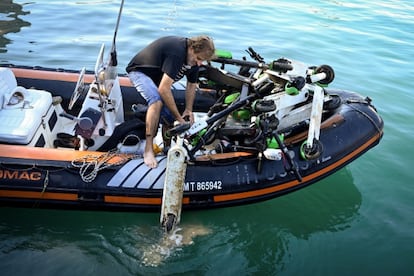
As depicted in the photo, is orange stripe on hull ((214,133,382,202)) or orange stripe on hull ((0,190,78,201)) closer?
orange stripe on hull ((0,190,78,201))

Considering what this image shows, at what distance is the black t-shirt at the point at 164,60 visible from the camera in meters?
4.12

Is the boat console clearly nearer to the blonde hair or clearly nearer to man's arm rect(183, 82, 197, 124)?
man's arm rect(183, 82, 197, 124)

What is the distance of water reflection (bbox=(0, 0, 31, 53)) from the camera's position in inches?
323

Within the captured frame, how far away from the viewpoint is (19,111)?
422cm

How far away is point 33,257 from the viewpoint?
12.6ft

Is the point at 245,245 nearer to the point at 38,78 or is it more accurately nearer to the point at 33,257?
the point at 33,257

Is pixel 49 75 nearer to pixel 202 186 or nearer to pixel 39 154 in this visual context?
pixel 39 154

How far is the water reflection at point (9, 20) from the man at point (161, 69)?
4.51 meters

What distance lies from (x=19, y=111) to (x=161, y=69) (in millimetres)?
1384

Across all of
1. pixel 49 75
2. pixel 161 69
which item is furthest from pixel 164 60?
pixel 49 75

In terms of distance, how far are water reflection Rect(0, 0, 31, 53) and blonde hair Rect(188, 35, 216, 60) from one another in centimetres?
504

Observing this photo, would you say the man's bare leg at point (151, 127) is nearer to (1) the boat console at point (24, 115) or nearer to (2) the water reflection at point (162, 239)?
(2) the water reflection at point (162, 239)

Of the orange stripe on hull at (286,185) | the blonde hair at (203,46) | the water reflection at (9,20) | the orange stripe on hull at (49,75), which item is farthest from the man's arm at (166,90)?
the water reflection at (9,20)

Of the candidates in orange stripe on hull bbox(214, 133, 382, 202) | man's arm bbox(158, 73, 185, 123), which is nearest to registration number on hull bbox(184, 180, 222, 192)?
orange stripe on hull bbox(214, 133, 382, 202)
